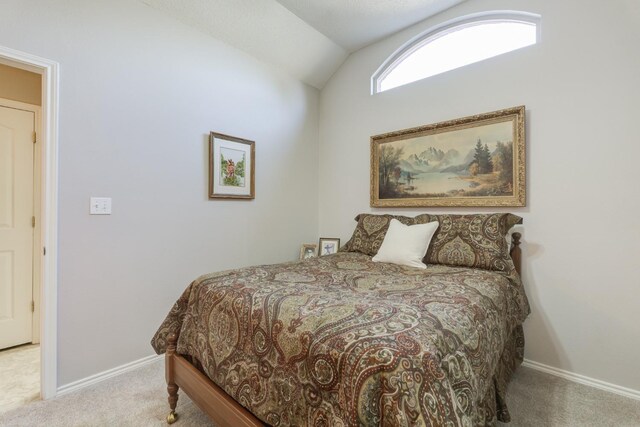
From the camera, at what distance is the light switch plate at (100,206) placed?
194 centimetres

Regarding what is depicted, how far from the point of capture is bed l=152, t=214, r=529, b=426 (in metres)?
0.79

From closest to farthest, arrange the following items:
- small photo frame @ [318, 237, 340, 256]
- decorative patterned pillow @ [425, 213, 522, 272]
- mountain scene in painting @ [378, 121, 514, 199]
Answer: decorative patterned pillow @ [425, 213, 522, 272], mountain scene in painting @ [378, 121, 514, 199], small photo frame @ [318, 237, 340, 256]

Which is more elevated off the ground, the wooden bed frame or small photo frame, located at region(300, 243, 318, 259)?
small photo frame, located at region(300, 243, 318, 259)

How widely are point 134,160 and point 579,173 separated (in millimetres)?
3054

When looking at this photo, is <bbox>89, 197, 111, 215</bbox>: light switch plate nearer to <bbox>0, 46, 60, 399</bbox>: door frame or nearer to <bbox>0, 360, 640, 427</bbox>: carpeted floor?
<bbox>0, 46, 60, 399</bbox>: door frame

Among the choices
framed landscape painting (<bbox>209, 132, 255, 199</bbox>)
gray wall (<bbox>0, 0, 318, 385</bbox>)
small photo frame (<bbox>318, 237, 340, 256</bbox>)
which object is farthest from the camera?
small photo frame (<bbox>318, 237, 340, 256</bbox>)

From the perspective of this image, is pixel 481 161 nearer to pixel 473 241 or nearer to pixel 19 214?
pixel 473 241

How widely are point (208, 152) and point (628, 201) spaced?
2959 mm

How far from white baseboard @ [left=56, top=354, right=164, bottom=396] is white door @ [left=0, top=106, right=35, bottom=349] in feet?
3.55

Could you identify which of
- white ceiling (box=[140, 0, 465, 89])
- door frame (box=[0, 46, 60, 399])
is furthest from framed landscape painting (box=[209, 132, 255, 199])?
door frame (box=[0, 46, 60, 399])

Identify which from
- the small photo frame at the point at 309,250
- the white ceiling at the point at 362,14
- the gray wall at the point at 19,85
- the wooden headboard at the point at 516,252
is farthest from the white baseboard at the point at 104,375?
the white ceiling at the point at 362,14

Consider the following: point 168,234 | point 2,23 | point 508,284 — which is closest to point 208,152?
point 168,234

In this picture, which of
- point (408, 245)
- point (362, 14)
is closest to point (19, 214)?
point (408, 245)

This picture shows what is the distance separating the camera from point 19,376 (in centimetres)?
199
